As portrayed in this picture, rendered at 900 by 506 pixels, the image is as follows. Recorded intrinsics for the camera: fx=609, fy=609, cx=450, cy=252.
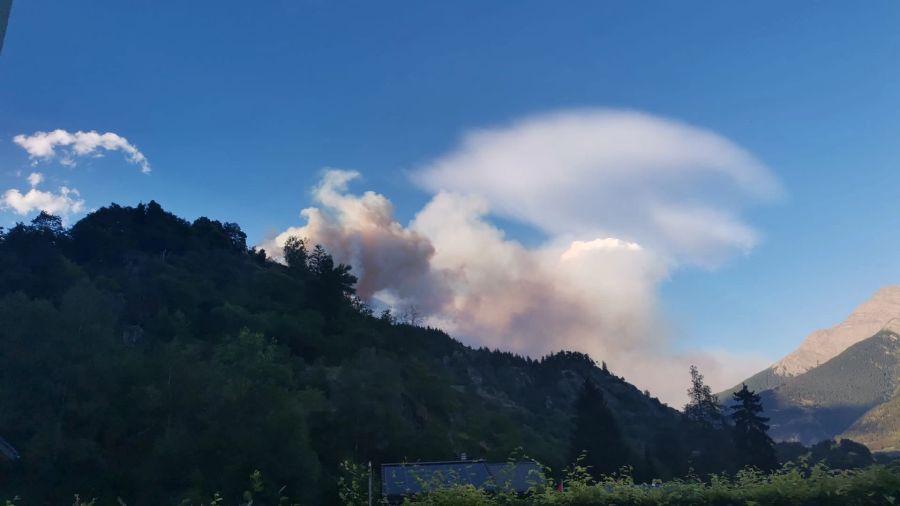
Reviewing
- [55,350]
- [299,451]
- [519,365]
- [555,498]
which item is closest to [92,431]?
[55,350]

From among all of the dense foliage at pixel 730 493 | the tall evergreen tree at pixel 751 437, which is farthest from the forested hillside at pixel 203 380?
the dense foliage at pixel 730 493

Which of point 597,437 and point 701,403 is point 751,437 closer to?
point 597,437

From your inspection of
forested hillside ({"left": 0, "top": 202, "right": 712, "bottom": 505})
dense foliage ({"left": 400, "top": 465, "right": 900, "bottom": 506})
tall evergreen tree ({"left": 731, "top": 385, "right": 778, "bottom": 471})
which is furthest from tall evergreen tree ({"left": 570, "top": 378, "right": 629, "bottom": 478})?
dense foliage ({"left": 400, "top": 465, "right": 900, "bottom": 506})

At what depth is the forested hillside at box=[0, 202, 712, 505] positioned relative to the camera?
39844 mm

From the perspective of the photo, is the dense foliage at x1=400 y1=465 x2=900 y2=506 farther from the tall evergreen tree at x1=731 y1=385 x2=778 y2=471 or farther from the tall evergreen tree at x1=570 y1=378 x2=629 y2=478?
the tall evergreen tree at x1=731 y1=385 x2=778 y2=471

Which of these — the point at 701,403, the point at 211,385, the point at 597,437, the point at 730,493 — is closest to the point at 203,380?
the point at 211,385

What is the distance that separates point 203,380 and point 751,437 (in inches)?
2252

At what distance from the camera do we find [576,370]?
154250 mm

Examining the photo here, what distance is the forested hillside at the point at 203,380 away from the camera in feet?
131

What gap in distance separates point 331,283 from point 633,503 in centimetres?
7792

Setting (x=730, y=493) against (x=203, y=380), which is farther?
(x=203, y=380)

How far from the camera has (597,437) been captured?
65.1m

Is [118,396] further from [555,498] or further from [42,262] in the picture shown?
[555,498]

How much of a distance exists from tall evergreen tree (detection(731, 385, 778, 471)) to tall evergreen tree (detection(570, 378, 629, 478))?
13053 millimetres
